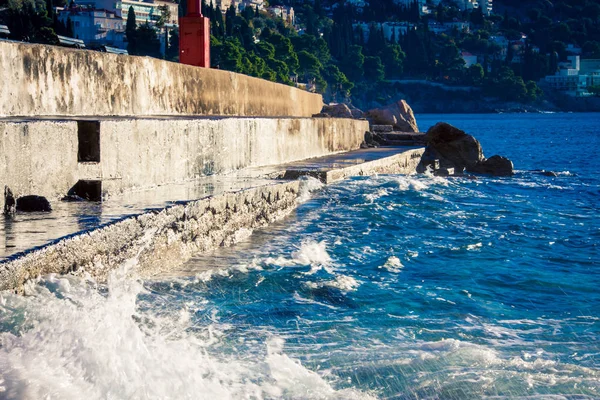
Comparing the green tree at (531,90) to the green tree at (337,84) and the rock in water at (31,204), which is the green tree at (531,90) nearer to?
the green tree at (337,84)

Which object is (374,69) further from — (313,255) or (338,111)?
(313,255)

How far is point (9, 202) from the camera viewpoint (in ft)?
18.5

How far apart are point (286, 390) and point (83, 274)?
137 centimetres

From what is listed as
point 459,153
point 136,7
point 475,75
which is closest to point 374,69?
point 475,75

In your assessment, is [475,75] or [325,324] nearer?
[325,324]

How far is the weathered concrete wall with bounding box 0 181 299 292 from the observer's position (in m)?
4.26

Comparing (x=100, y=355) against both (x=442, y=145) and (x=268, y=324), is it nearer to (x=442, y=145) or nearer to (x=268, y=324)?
(x=268, y=324)

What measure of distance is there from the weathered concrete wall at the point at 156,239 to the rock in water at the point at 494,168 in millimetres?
12622

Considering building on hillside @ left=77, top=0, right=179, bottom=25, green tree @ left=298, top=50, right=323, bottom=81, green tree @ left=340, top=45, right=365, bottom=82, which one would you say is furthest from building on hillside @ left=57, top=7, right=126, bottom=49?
green tree @ left=340, top=45, right=365, bottom=82

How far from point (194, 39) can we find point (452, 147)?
8.99 metres

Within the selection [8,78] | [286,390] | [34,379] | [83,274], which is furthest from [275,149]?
[34,379]

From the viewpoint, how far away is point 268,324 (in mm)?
5031

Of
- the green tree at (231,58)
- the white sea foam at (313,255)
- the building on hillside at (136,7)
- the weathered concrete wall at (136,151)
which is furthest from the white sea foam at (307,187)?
the building on hillside at (136,7)

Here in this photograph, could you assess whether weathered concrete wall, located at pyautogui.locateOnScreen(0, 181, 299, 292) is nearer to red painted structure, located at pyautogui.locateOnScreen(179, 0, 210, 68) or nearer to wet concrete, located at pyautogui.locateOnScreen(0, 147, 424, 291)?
wet concrete, located at pyautogui.locateOnScreen(0, 147, 424, 291)
